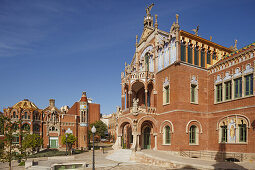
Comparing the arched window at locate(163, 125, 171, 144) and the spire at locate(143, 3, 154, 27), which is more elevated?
the spire at locate(143, 3, 154, 27)

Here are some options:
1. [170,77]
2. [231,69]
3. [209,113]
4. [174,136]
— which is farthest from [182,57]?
[174,136]

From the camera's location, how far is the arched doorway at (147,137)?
2623 cm

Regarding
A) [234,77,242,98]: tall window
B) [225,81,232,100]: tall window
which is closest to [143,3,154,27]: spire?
[225,81,232,100]: tall window

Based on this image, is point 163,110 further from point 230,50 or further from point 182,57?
point 230,50

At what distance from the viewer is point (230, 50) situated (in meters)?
28.0

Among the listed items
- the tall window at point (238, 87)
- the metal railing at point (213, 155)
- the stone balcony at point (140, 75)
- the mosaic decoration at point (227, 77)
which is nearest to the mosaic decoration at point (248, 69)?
the tall window at point (238, 87)

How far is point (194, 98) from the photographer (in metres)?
23.3

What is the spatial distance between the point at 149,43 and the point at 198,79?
8.59m

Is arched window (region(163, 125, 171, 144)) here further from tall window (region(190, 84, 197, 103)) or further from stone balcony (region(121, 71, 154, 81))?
stone balcony (region(121, 71, 154, 81))

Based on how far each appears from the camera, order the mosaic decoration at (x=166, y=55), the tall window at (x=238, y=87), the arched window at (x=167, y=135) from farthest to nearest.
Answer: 1. the mosaic decoration at (x=166, y=55)
2. the arched window at (x=167, y=135)
3. the tall window at (x=238, y=87)

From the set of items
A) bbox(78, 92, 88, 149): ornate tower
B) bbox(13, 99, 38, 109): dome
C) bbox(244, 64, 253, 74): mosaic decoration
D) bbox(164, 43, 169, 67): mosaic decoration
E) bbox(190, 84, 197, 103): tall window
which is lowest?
bbox(78, 92, 88, 149): ornate tower

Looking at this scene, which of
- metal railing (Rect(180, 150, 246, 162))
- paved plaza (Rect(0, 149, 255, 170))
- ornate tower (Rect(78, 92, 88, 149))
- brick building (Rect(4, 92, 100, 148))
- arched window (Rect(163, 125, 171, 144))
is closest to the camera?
paved plaza (Rect(0, 149, 255, 170))

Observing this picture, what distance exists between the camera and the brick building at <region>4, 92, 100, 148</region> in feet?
129

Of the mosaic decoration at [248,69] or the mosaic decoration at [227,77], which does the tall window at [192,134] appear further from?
the mosaic decoration at [248,69]
